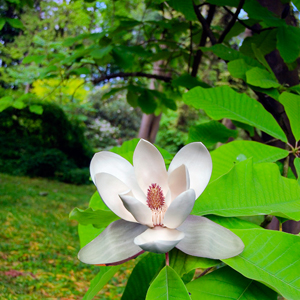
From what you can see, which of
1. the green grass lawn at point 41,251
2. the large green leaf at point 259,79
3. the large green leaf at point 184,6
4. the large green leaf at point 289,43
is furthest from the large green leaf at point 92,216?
the green grass lawn at point 41,251

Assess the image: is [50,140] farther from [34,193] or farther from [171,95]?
[171,95]

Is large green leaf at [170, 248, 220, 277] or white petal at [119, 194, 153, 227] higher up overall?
white petal at [119, 194, 153, 227]

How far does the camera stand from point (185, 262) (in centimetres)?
38

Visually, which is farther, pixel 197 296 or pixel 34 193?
pixel 34 193

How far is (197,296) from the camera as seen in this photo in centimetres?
37

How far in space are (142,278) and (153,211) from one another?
22cm

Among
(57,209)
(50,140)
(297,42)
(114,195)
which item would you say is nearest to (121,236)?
(114,195)

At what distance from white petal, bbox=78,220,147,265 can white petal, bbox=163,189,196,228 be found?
0.05 m

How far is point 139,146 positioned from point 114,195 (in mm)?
82

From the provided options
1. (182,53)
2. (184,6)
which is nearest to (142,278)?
(184,6)

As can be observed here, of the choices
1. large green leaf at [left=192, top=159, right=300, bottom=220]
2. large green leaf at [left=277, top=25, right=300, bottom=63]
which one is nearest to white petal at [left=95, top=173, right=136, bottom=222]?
large green leaf at [left=192, top=159, right=300, bottom=220]

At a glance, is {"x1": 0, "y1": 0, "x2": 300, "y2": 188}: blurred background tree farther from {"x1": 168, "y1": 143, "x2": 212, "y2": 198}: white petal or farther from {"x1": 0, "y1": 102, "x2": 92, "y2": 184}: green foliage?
{"x1": 0, "y1": 102, "x2": 92, "y2": 184}: green foliage

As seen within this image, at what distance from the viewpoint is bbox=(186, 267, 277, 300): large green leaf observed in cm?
37

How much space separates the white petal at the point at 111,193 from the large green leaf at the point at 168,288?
0.27 ft
